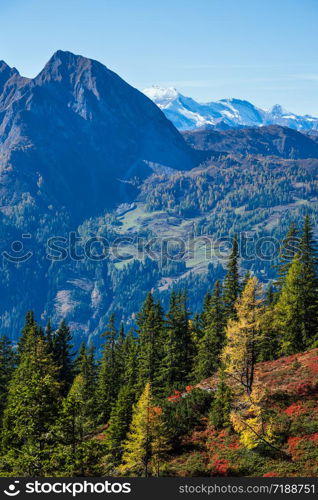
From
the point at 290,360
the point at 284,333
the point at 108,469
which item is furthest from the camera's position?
the point at 284,333

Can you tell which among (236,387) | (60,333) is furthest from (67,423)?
(60,333)

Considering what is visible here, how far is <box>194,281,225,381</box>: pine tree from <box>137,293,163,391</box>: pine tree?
5577mm

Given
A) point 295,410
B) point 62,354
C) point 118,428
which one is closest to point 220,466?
point 295,410

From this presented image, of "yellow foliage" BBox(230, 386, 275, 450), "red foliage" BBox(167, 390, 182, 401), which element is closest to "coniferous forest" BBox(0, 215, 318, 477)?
"yellow foliage" BBox(230, 386, 275, 450)

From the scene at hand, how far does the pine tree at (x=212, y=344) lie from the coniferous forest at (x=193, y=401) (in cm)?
14

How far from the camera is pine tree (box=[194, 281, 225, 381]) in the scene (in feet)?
213

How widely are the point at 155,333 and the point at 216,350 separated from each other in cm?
1012

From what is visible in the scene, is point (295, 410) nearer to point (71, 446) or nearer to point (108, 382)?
point (71, 446)

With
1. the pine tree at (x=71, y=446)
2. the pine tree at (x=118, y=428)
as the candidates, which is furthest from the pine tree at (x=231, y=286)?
the pine tree at (x=71, y=446)

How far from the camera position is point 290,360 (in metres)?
59.8

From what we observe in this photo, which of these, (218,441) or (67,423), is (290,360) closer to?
(218,441)

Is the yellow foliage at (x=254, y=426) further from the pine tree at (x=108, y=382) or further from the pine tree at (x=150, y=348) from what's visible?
the pine tree at (x=150, y=348)

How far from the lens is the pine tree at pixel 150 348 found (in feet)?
229

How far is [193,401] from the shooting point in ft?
179
